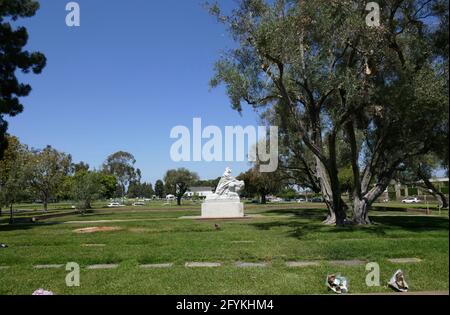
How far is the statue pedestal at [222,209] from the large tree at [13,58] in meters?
13.8

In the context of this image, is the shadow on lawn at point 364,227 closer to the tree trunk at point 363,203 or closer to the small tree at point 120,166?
the tree trunk at point 363,203

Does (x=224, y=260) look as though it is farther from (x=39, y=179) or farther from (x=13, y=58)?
(x=39, y=179)

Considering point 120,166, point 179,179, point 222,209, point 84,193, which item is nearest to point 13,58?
point 222,209

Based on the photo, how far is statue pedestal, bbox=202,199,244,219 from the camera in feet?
104

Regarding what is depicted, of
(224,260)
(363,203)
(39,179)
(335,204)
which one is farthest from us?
(39,179)

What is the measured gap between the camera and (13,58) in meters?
25.2

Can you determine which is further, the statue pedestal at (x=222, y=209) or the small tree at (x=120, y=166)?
the small tree at (x=120, y=166)

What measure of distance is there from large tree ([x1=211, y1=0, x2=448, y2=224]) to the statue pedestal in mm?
10191

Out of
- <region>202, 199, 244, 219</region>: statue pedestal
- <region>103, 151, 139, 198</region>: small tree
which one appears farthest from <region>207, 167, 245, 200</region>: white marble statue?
<region>103, 151, 139, 198</region>: small tree

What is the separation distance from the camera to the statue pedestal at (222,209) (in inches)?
1251

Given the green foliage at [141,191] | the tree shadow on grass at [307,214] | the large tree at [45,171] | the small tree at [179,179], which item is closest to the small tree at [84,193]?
the large tree at [45,171]

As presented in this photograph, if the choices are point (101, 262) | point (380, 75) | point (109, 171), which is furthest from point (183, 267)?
point (109, 171)

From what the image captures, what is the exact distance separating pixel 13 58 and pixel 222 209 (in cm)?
1641
